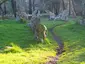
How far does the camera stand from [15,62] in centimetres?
2305

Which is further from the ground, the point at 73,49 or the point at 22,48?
the point at 22,48

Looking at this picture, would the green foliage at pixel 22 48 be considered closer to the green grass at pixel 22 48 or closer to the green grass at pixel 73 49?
the green grass at pixel 22 48

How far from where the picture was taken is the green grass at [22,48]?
2445 cm

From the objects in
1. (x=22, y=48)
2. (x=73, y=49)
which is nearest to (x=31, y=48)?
(x=22, y=48)

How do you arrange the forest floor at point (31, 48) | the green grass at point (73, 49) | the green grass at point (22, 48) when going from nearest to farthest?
1. the green grass at point (22, 48)
2. the forest floor at point (31, 48)
3. the green grass at point (73, 49)

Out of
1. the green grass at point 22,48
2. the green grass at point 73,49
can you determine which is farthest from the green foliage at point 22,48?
the green grass at point 73,49

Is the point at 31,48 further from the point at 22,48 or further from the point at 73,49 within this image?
the point at 73,49

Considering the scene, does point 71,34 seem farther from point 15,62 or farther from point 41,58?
point 15,62

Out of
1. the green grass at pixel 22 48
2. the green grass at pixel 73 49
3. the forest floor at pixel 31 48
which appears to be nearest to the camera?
the green grass at pixel 22 48

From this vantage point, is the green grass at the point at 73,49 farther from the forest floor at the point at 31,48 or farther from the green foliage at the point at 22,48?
the green foliage at the point at 22,48

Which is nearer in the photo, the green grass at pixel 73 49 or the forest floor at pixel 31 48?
the forest floor at pixel 31 48

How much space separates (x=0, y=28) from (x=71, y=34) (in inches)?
446

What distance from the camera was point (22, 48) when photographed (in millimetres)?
32188

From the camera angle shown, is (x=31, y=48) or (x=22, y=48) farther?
(x=22, y=48)
